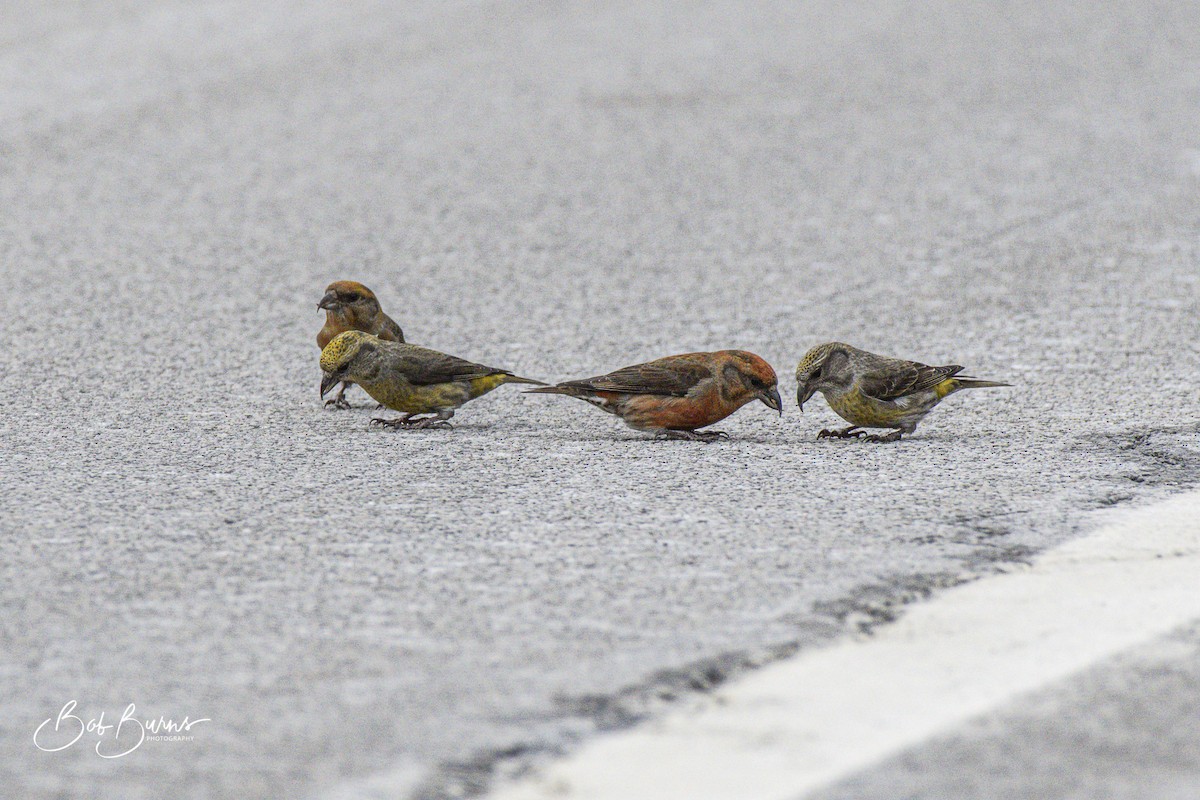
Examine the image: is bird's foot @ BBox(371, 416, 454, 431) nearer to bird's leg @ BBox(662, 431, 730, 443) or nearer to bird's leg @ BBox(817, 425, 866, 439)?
bird's leg @ BBox(662, 431, 730, 443)

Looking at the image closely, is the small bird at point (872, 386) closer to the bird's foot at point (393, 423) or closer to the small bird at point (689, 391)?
the small bird at point (689, 391)

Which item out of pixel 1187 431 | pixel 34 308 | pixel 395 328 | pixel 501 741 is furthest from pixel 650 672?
pixel 34 308

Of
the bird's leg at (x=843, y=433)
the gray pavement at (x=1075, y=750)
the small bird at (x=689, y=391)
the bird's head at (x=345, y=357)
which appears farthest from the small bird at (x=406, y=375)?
the gray pavement at (x=1075, y=750)

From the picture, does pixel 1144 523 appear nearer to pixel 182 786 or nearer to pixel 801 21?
pixel 182 786

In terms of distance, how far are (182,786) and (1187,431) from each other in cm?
423

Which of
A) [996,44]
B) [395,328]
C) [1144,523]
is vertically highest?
[996,44]

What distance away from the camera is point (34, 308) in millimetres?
8055

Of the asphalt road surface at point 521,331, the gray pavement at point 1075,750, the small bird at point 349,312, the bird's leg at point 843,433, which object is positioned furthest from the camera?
the small bird at point 349,312

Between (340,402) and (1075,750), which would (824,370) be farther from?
(1075,750)

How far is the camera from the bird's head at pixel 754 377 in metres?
6.20

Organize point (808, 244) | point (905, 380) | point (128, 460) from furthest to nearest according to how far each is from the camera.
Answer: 1. point (808, 244)
2. point (905, 380)
3. point (128, 460)

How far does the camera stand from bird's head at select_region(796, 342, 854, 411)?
6.20 meters

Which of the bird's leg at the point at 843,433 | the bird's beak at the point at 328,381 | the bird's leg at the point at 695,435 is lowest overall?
the bird's leg at the point at 843,433

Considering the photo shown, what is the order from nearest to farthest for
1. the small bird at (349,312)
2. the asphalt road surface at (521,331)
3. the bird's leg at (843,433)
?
the asphalt road surface at (521,331)
the bird's leg at (843,433)
the small bird at (349,312)
